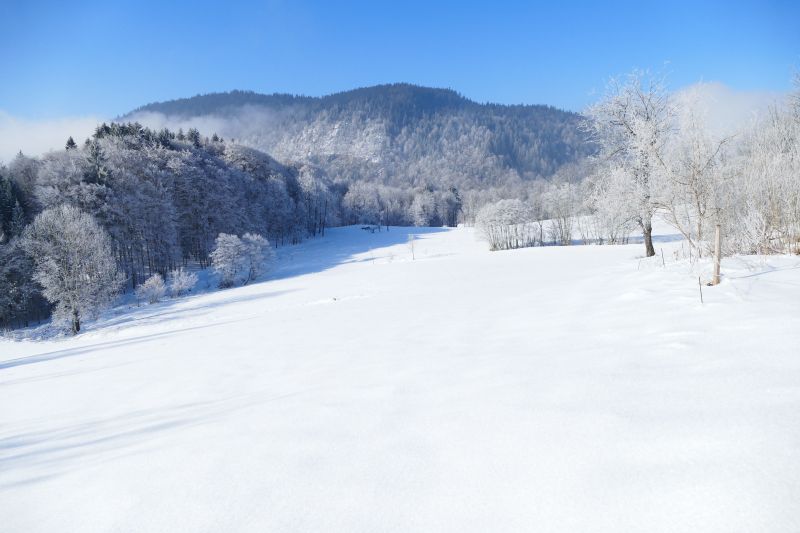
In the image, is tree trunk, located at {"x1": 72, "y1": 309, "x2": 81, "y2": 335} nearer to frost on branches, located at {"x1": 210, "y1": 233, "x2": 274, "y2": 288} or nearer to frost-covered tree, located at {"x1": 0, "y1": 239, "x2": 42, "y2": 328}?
frost-covered tree, located at {"x1": 0, "y1": 239, "x2": 42, "y2": 328}

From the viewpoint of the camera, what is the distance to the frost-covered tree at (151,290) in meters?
34.9

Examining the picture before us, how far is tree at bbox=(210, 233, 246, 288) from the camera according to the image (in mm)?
40812

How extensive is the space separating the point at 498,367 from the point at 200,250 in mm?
54788

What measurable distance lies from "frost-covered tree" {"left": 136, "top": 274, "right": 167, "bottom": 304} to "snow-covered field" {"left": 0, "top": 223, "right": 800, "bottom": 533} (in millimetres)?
29916

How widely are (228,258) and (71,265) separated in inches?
549

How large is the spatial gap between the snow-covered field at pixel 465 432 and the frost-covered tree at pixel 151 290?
29916 mm

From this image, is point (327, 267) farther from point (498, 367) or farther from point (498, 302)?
point (498, 367)

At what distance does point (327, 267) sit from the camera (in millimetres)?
49062

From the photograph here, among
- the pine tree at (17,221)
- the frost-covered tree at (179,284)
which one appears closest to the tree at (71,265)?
the pine tree at (17,221)

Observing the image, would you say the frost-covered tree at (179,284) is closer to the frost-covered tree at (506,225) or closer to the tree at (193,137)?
the tree at (193,137)

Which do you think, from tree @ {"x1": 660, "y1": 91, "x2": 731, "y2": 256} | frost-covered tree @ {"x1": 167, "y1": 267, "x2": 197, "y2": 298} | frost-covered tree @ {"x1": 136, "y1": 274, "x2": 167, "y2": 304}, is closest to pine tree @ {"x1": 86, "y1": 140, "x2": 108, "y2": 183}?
frost-covered tree @ {"x1": 167, "y1": 267, "x2": 197, "y2": 298}

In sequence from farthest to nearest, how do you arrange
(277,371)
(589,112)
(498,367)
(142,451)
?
1. (589,112)
2. (277,371)
3. (498,367)
4. (142,451)

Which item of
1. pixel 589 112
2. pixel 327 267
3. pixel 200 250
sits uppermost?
pixel 589 112

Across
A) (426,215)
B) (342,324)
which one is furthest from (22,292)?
(426,215)
